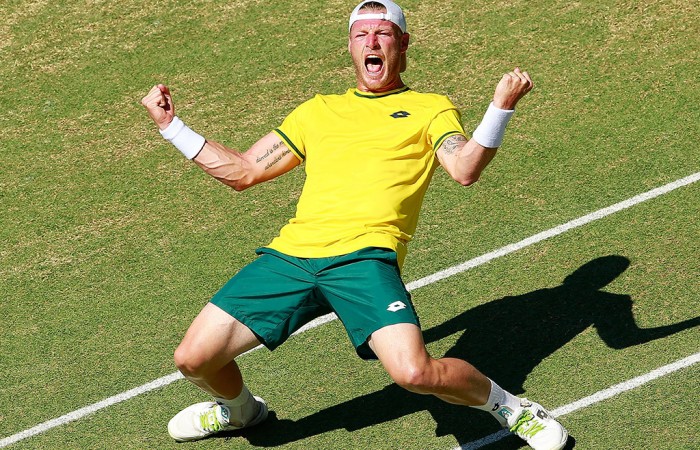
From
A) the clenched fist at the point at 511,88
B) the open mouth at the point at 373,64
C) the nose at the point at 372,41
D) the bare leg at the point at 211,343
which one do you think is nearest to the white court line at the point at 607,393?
the bare leg at the point at 211,343

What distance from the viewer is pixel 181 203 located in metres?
9.06

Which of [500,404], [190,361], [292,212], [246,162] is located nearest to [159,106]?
[246,162]

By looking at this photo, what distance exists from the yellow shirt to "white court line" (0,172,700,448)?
1.36m

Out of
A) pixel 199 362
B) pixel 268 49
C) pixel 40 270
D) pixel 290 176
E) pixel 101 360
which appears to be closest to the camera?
pixel 199 362

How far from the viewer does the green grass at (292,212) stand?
704 centimetres

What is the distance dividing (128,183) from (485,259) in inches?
122

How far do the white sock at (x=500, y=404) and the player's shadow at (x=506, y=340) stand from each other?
0.80 ft

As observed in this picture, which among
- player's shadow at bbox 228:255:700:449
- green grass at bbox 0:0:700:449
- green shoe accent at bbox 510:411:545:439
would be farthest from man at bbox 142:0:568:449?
green grass at bbox 0:0:700:449

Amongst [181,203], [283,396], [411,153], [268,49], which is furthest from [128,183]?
[411,153]

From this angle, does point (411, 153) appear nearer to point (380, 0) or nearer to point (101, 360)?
point (380, 0)

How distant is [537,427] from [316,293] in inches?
56.8

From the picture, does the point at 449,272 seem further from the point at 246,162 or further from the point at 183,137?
the point at 183,137

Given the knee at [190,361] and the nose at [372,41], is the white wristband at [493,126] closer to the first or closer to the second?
the nose at [372,41]

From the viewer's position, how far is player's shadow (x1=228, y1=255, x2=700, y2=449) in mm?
6891
